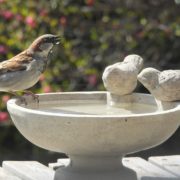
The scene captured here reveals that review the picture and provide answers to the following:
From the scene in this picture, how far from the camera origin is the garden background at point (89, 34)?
23.6ft

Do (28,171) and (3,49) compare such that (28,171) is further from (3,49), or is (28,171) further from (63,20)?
(3,49)

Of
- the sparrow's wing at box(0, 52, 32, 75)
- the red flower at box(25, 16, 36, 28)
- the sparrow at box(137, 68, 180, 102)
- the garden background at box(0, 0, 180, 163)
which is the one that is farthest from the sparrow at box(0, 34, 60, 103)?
the red flower at box(25, 16, 36, 28)

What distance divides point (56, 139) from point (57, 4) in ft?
12.5

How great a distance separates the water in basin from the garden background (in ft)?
9.95

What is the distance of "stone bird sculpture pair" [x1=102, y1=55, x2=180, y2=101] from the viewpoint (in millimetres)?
3766

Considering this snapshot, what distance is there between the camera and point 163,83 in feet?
12.4

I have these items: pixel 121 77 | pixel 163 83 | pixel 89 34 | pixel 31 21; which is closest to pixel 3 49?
pixel 31 21

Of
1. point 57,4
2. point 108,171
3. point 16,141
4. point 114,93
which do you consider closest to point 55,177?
point 108,171

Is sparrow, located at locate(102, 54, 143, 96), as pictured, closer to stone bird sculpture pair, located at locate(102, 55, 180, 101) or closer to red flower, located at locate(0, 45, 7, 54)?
stone bird sculpture pair, located at locate(102, 55, 180, 101)

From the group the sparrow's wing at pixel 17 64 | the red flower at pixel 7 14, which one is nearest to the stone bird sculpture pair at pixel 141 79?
the sparrow's wing at pixel 17 64

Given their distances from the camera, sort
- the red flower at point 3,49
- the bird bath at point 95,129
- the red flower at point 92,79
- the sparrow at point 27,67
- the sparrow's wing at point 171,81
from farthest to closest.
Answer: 1. the red flower at point 3,49
2. the red flower at point 92,79
3. the sparrow at point 27,67
4. the sparrow's wing at point 171,81
5. the bird bath at point 95,129

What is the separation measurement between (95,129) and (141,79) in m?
0.56

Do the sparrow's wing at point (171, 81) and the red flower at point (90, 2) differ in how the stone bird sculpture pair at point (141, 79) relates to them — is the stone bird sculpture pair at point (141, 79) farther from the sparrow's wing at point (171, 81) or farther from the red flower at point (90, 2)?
the red flower at point (90, 2)

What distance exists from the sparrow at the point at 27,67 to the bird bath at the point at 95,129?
0.50 m
